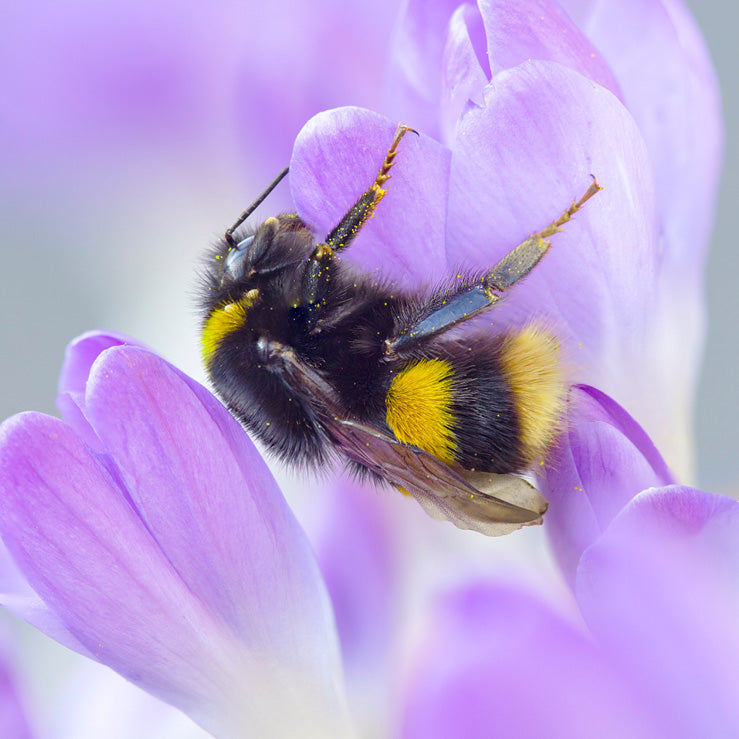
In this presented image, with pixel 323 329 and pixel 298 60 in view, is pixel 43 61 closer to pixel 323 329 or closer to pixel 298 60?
pixel 298 60

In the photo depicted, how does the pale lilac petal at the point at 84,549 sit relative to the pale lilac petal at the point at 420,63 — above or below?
below

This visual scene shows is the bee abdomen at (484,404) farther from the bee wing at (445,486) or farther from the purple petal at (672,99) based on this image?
the purple petal at (672,99)

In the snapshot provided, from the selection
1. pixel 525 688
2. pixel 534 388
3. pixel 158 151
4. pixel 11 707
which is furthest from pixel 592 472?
pixel 158 151

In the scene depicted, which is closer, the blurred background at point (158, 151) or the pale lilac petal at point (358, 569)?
the pale lilac petal at point (358, 569)

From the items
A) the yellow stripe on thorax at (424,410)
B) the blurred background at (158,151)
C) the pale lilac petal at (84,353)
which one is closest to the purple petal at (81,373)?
the pale lilac petal at (84,353)

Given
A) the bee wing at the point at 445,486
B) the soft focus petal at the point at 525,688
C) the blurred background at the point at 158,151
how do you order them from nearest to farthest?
the soft focus petal at the point at 525,688 < the bee wing at the point at 445,486 < the blurred background at the point at 158,151

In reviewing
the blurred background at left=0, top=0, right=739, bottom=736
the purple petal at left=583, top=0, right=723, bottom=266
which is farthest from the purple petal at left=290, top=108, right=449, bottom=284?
the blurred background at left=0, top=0, right=739, bottom=736
